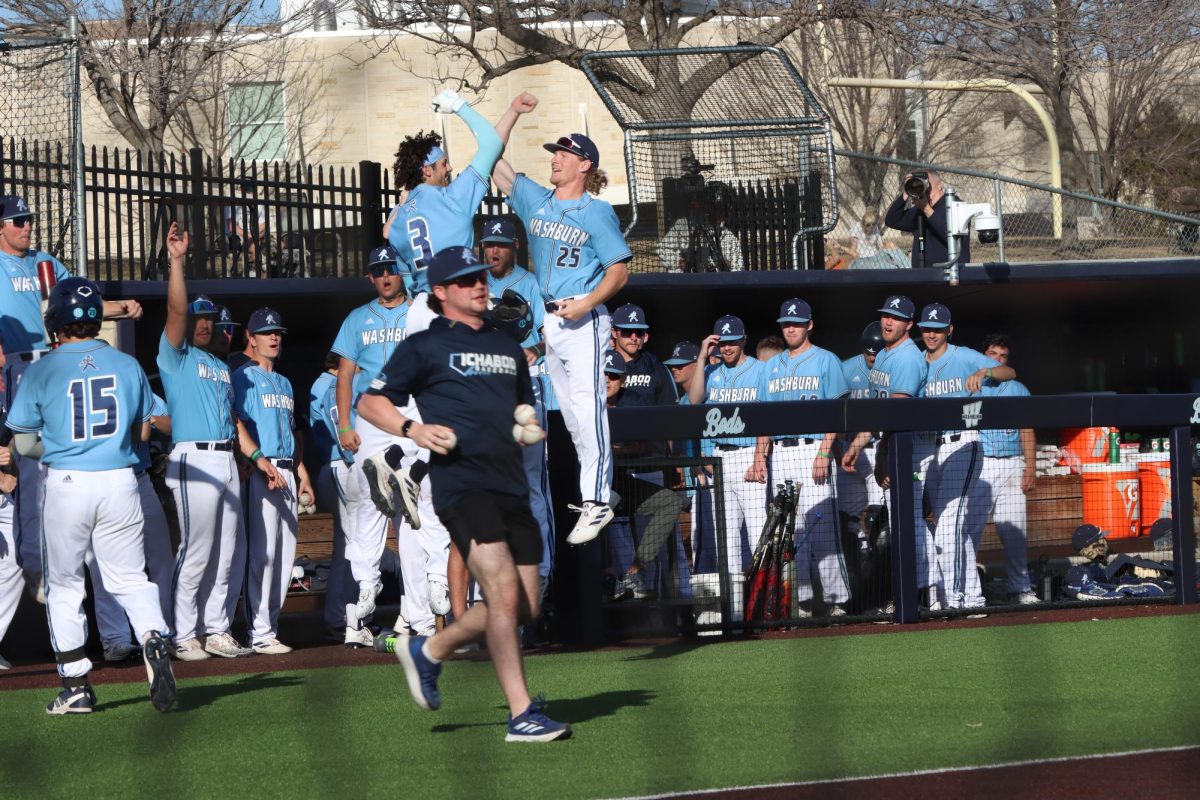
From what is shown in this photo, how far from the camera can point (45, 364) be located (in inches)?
273

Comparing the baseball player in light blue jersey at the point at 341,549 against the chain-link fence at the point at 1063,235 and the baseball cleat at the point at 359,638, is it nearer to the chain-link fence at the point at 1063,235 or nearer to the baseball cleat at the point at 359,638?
the baseball cleat at the point at 359,638

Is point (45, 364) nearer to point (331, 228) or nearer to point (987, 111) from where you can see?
point (331, 228)

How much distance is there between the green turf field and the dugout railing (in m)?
0.88

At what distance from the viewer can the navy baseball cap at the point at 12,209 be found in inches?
348

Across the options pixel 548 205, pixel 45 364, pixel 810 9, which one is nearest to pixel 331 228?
pixel 548 205

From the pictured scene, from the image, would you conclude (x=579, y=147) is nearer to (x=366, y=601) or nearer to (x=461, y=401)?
(x=461, y=401)

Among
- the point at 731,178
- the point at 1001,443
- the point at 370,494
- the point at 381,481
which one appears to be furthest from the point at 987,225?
the point at 381,481

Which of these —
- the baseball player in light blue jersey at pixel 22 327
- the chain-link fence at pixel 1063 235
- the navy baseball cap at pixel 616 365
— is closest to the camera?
the baseball player in light blue jersey at pixel 22 327

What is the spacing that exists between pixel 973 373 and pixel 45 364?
20.1 feet

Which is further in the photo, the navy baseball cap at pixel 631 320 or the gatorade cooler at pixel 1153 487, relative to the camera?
the navy baseball cap at pixel 631 320

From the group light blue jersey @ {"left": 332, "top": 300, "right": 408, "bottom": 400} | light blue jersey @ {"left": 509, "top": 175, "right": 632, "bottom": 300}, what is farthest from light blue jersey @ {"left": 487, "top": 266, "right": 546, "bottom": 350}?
light blue jersey @ {"left": 332, "top": 300, "right": 408, "bottom": 400}

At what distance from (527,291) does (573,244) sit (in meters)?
0.66

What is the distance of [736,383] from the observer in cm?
1109

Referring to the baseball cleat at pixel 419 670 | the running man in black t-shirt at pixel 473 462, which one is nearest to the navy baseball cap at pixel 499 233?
the running man in black t-shirt at pixel 473 462
